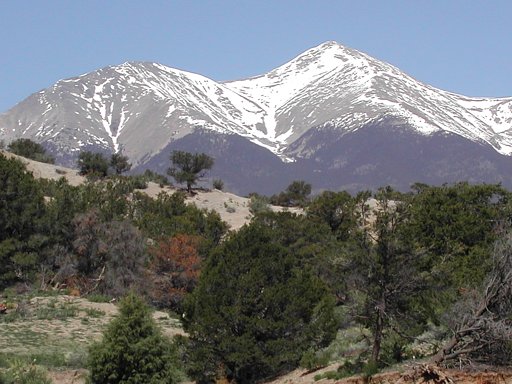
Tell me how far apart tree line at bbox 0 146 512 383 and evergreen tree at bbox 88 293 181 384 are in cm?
261

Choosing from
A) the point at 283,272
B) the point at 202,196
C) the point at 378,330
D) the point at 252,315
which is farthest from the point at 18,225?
the point at 202,196

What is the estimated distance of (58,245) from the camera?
151ft

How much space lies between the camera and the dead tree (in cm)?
2066

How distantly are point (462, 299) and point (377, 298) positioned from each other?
2278 millimetres

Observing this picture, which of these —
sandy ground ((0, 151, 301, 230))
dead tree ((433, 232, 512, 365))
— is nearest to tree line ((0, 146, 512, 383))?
dead tree ((433, 232, 512, 365))

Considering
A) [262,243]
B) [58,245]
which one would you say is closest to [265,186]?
[58,245]

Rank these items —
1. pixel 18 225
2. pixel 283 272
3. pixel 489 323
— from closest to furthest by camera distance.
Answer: pixel 489 323, pixel 283 272, pixel 18 225

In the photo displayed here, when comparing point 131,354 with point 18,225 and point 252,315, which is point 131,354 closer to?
point 252,315

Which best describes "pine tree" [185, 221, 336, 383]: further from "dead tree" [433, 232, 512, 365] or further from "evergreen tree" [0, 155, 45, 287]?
"evergreen tree" [0, 155, 45, 287]

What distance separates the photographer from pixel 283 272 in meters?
29.2

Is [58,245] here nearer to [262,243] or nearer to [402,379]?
[262,243]

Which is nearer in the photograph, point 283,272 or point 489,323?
point 489,323

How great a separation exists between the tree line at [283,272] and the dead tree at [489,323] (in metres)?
0.04

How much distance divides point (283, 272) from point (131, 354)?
6327 millimetres
